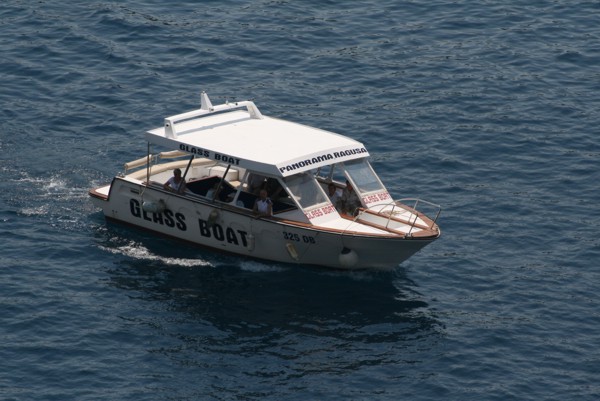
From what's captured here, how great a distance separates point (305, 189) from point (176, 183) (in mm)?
5644

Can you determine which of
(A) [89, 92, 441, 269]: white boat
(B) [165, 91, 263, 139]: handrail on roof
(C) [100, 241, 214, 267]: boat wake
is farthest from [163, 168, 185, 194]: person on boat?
(C) [100, 241, 214, 267]: boat wake

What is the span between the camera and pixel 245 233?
1913 inches

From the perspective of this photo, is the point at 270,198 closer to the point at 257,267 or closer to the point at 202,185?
the point at 257,267

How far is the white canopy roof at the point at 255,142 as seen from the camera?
156ft

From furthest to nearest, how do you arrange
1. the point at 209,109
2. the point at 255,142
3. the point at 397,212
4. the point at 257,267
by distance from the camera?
the point at 209,109 < the point at 255,142 < the point at 257,267 < the point at 397,212

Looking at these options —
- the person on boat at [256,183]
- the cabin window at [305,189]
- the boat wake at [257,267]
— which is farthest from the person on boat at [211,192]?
the cabin window at [305,189]

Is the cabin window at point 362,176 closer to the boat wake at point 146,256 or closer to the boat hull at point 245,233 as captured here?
Result: the boat hull at point 245,233

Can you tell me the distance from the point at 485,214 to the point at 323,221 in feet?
27.3

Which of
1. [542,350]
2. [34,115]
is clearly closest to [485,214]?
[542,350]

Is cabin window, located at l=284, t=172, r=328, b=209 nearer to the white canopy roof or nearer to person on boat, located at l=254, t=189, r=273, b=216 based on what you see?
the white canopy roof

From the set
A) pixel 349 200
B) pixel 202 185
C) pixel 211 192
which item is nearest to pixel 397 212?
pixel 349 200

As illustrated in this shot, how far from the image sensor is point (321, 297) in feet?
153

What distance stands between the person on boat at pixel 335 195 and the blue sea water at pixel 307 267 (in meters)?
2.97

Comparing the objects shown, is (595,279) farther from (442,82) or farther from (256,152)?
(442,82)
